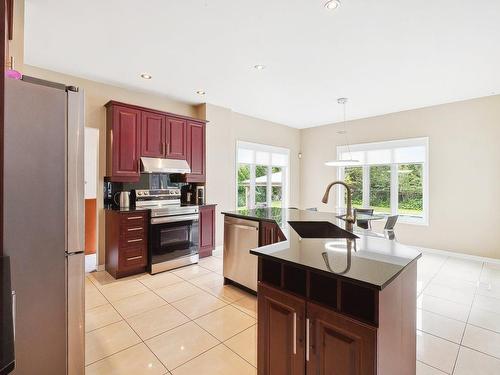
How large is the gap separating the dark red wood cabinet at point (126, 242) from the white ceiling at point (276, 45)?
6.54 feet

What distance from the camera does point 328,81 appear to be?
3.84 metres

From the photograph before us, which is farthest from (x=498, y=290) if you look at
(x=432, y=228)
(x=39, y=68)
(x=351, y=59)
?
(x=39, y=68)

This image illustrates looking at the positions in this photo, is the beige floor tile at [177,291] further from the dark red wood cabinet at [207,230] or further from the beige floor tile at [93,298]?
the dark red wood cabinet at [207,230]

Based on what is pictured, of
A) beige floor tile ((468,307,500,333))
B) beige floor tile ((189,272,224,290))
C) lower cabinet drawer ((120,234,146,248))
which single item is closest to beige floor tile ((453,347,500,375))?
beige floor tile ((468,307,500,333))

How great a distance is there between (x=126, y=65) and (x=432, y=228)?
584 cm

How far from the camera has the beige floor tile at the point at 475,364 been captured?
190 cm

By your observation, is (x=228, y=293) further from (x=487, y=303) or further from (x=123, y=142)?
(x=487, y=303)

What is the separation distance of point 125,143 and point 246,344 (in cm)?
312

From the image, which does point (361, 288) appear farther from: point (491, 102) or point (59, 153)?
point (491, 102)

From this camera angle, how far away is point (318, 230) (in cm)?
248

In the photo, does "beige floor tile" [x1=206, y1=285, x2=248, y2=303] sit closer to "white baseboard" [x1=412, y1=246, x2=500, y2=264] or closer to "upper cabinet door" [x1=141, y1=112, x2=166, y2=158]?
"upper cabinet door" [x1=141, y1=112, x2=166, y2=158]

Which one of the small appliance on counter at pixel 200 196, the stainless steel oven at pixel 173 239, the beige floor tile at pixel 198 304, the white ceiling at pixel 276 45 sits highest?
the white ceiling at pixel 276 45

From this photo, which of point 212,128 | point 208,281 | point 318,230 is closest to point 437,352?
point 318,230

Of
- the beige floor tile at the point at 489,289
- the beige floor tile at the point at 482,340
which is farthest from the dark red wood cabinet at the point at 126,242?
the beige floor tile at the point at 489,289
